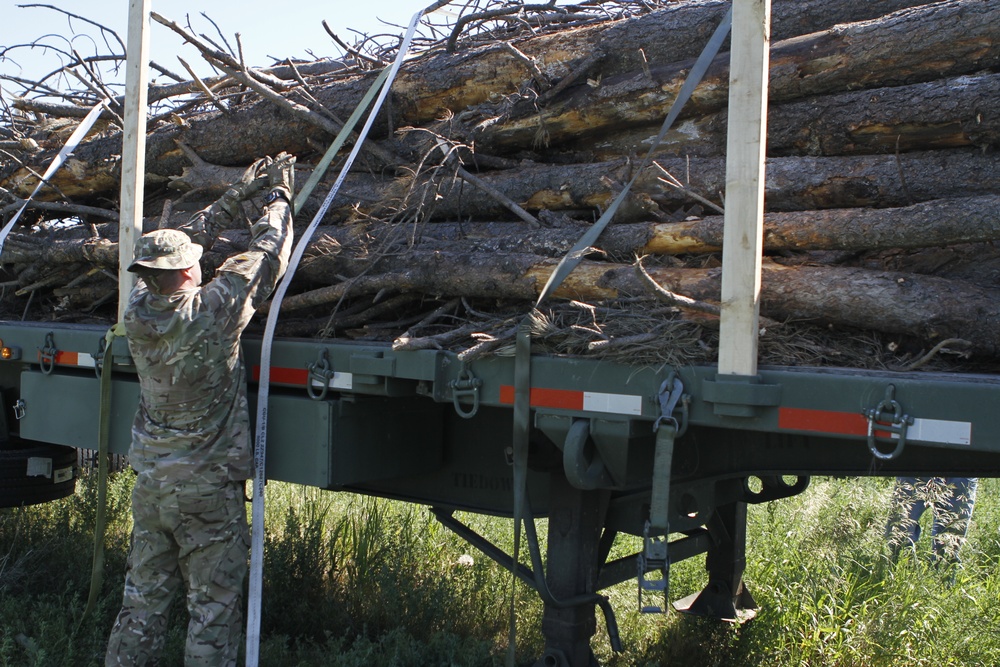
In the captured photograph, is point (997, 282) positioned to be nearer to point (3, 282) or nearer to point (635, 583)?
point (635, 583)

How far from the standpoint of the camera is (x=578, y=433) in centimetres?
289

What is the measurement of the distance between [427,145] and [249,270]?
38.2 inches

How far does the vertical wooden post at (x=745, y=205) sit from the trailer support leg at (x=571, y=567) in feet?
3.63

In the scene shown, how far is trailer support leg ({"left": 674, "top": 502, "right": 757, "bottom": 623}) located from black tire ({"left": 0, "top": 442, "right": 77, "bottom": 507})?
3.20 m

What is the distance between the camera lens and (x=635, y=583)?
5.36 metres

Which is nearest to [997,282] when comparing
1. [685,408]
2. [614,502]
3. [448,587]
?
[685,408]

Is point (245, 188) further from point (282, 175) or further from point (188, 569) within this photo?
point (188, 569)

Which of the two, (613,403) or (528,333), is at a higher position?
(528,333)

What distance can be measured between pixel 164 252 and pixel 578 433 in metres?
1.62

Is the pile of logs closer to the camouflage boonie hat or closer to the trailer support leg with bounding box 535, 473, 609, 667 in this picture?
the camouflage boonie hat

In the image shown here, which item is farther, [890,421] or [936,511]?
[936,511]

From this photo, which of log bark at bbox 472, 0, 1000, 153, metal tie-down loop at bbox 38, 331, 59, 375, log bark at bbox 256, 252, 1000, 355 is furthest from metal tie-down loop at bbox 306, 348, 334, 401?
metal tie-down loop at bbox 38, 331, 59, 375

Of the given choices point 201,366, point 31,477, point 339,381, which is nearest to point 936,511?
point 339,381

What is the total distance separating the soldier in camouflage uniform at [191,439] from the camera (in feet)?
11.3
